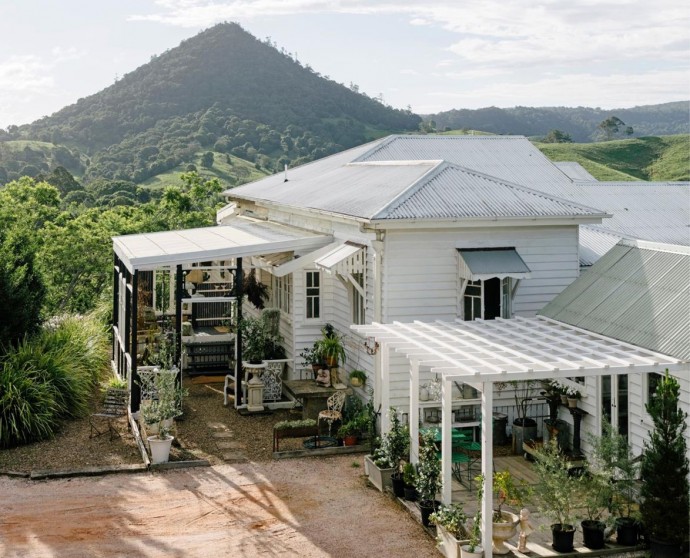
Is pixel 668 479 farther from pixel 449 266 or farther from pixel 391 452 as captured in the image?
pixel 449 266

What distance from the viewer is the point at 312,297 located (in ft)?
62.8

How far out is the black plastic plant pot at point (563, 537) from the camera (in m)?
10.5

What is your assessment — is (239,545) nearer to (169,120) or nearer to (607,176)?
(607,176)

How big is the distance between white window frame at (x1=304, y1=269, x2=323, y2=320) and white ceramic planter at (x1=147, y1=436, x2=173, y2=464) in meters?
5.41

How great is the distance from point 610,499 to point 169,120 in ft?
313

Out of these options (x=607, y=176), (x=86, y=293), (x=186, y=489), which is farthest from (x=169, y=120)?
(x=186, y=489)

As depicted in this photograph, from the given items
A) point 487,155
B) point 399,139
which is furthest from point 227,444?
point 487,155

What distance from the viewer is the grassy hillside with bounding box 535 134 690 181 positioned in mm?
72938

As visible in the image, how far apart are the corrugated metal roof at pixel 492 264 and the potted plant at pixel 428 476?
412 cm

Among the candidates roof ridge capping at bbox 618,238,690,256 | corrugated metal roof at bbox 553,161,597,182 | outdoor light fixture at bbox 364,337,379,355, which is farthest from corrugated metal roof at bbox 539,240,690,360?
corrugated metal roof at bbox 553,161,597,182

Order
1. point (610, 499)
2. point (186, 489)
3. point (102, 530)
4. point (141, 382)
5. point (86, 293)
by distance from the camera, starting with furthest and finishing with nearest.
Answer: point (86, 293) → point (141, 382) → point (186, 489) → point (102, 530) → point (610, 499)

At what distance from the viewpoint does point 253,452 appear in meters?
15.3

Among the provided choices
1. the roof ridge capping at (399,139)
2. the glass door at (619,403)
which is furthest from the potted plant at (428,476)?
the roof ridge capping at (399,139)

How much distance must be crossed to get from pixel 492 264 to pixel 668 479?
19.7 feet
